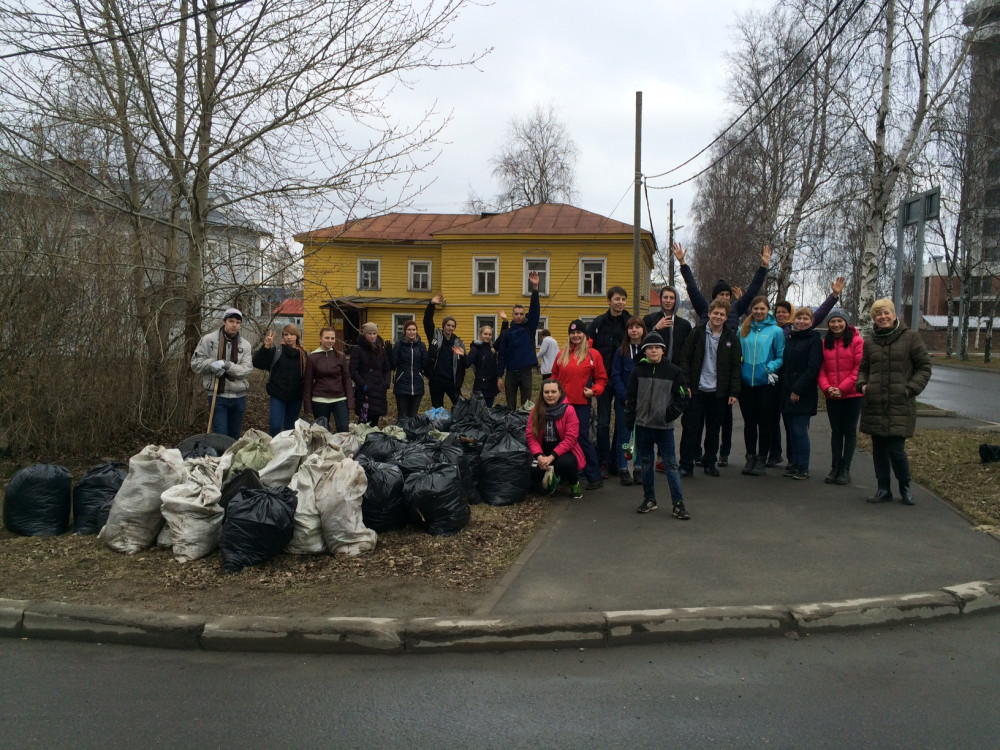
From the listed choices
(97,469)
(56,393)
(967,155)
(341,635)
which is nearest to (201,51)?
(56,393)

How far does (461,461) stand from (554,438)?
99cm

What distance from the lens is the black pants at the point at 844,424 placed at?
728cm

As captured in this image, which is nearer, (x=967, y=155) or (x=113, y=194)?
(x=113, y=194)

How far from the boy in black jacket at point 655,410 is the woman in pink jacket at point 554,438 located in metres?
0.64

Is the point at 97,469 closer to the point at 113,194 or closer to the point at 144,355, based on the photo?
the point at 144,355

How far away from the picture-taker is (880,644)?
12.9 feet

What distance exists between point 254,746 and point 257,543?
6.69ft

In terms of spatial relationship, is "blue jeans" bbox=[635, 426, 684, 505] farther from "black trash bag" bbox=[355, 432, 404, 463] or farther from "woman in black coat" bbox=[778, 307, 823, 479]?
"black trash bag" bbox=[355, 432, 404, 463]

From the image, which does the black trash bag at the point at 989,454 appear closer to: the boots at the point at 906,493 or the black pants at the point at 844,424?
the black pants at the point at 844,424

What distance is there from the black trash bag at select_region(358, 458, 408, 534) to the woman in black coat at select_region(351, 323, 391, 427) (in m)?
3.47

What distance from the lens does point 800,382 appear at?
732 cm

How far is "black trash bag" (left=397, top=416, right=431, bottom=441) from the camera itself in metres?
7.57

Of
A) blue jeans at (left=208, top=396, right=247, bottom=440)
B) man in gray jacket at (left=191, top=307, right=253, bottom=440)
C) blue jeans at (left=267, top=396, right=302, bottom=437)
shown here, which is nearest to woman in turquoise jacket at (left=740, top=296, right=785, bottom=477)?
blue jeans at (left=267, top=396, right=302, bottom=437)

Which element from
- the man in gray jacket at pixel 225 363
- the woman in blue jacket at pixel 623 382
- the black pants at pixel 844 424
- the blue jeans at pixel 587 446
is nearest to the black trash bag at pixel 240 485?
the man in gray jacket at pixel 225 363
